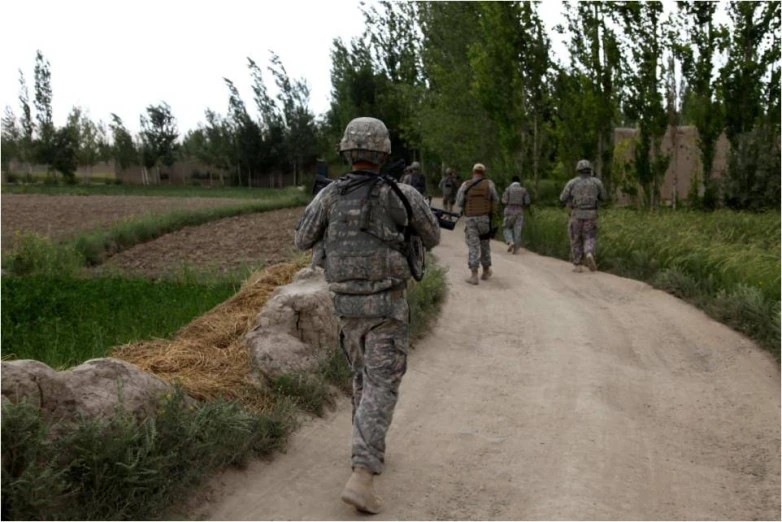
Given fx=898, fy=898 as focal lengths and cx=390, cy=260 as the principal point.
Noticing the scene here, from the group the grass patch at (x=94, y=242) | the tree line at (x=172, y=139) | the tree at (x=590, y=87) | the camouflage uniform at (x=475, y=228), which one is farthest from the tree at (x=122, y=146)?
the camouflage uniform at (x=475, y=228)

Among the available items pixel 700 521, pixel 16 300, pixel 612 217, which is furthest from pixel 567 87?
pixel 700 521

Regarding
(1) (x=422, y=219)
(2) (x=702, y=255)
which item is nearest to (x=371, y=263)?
(1) (x=422, y=219)

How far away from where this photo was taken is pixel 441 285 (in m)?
12.2

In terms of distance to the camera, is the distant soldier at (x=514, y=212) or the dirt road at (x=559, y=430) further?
the distant soldier at (x=514, y=212)

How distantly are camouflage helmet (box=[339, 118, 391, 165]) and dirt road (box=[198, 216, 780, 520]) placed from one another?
2.14m

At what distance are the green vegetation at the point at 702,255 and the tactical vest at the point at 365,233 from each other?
6.50 metres

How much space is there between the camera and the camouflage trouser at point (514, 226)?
61.4ft

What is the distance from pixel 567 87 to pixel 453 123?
6847 mm

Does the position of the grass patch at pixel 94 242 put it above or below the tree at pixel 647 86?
below

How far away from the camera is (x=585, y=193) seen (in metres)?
15.3

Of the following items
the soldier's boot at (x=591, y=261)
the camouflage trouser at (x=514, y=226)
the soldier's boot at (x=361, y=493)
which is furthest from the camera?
the camouflage trouser at (x=514, y=226)

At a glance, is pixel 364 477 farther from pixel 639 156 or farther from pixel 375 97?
pixel 375 97

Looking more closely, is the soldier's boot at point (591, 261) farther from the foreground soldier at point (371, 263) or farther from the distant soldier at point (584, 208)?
the foreground soldier at point (371, 263)

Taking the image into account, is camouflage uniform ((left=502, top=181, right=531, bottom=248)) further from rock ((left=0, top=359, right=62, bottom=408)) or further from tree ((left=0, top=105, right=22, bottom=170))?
tree ((left=0, top=105, right=22, bottom=170))
